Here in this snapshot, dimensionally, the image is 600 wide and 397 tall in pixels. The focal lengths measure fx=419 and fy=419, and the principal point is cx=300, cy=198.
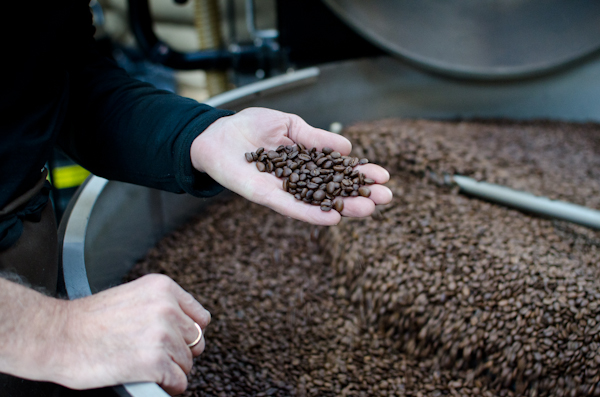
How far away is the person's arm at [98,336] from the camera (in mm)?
662

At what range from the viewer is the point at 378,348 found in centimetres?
154

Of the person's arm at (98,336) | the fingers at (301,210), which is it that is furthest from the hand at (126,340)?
the fingers at (301,210)

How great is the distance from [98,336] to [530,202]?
1791mm

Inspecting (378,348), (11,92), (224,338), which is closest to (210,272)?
(224,338)

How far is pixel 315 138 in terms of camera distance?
121cm

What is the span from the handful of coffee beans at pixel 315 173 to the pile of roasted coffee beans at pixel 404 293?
64 centimetres

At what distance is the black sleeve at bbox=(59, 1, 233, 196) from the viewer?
3.35ft

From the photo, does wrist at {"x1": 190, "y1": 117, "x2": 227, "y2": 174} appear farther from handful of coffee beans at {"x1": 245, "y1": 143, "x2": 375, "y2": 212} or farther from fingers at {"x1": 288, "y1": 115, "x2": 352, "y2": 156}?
fingers at {"x1": 288, "y1": 115, "x2": 352, "y2": 156}

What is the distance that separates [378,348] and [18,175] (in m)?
1.25

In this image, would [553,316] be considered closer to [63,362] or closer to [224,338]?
[224,338]

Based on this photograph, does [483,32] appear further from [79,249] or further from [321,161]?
[79,249]

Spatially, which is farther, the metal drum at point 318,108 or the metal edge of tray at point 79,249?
the metal drum at point 318,108

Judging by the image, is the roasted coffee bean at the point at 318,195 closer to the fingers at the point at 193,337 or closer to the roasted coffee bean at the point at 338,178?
the roasted coffee bean at the point at 338,178

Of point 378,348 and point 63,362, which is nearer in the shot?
point 63,362
